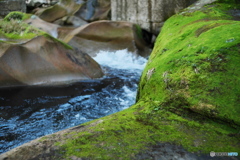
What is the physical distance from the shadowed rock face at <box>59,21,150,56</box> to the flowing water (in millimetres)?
3327

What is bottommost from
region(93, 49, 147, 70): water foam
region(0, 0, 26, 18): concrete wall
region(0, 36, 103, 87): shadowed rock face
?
region(93, 49, 147, 70): water foam

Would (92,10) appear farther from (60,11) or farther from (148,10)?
(148,10)

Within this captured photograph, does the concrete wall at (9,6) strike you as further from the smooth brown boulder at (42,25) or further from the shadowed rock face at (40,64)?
the shadowed rock face at (40,64)

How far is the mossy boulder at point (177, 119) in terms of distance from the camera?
2.50 metres

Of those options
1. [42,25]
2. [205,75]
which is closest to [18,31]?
[42,25]

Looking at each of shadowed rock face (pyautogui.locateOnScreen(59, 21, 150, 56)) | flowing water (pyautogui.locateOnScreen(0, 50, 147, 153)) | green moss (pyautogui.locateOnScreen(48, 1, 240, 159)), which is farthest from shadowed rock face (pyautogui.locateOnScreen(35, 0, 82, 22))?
green moss (pyautogui.locateOnScreen(48, 1, 240, 159))

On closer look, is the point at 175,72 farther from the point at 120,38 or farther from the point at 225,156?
the point at 120,38

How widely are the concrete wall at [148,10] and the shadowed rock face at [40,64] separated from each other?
5533 mm

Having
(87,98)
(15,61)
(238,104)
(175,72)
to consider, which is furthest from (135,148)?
(15,61)

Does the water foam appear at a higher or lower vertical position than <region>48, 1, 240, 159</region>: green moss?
lower

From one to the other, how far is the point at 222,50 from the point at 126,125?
80.8 inches

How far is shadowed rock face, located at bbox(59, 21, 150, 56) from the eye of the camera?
1129 centimetres

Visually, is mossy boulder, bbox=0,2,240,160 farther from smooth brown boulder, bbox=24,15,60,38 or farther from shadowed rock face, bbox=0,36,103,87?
smooth brown boulder, bbox=24,15,60,38

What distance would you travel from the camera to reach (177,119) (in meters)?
3.14
